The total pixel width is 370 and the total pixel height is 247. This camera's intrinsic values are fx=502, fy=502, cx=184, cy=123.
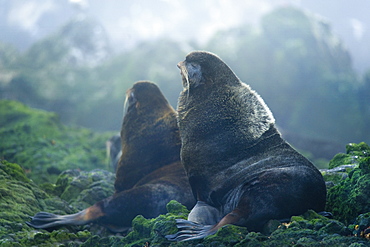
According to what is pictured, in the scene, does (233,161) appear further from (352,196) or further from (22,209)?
(22,209)

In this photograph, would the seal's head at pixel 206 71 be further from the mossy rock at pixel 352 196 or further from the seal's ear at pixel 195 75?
the mossy rock at pixel 352 196

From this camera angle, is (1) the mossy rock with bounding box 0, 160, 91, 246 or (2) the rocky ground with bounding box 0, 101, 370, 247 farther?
(1) the mossy rock with bounding box 0, 160, 91, 246

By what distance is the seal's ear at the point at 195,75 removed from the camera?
20.4 ft

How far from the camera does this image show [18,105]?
814 inches

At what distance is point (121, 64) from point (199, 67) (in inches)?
1188

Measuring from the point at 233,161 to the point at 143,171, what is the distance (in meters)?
2.63

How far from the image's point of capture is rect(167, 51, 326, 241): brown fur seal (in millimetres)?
5102

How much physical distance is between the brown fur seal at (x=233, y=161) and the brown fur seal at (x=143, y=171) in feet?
4.57

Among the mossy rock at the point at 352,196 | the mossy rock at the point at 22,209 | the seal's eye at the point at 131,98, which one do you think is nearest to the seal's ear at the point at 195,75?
the mossy rock at the point at 352,196

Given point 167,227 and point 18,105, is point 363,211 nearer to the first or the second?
point 167,227

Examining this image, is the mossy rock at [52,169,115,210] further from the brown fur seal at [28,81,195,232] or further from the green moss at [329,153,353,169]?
the green moss at [329,153,353,169]

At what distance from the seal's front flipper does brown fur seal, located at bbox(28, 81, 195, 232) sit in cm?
186

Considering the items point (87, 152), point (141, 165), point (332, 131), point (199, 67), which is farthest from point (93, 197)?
point (332, 131)

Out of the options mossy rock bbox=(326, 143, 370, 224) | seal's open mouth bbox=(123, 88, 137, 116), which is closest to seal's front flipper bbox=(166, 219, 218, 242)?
mossy rock bbox=(326, 143, 370, 224)
